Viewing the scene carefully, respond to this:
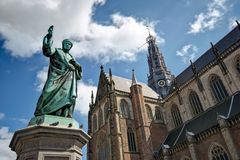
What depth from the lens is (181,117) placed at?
86.1 ft

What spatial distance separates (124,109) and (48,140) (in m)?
23.4

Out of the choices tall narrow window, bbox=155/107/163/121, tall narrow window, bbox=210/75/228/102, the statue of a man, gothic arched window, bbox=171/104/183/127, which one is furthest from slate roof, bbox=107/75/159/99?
the statue of a man

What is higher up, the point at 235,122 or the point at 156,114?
the point at 156,114

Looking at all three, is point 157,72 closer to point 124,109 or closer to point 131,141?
point 124,109

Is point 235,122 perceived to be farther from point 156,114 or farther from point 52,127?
point 52,127

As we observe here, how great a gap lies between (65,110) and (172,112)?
2543 centimetres

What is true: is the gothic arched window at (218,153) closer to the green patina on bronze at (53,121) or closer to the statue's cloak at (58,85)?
the statue's cloak at (58,85)

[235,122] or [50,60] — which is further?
[235,122]

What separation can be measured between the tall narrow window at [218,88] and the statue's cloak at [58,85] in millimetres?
20629

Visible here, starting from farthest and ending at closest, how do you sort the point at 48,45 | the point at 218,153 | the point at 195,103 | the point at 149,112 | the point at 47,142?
the point at 149,112 → the point at 195,103 → the point at 218,153 → the point at 48,45 → the point at 47,142

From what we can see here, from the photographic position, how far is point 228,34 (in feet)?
86.4

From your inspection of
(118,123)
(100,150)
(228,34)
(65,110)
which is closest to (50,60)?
(65,110)

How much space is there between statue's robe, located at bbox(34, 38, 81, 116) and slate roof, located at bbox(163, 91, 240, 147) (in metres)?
16.1

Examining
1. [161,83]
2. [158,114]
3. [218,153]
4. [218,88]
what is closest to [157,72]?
[161,83]
